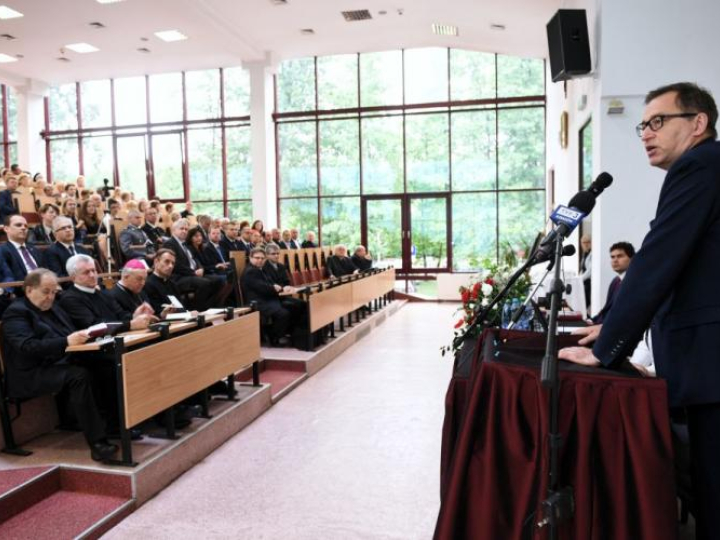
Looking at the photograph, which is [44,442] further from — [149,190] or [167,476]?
[149,190]

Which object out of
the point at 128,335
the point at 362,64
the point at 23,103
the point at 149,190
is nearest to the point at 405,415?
the point at 128,335

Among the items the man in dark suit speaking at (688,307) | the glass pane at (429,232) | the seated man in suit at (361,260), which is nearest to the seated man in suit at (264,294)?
the seated man in suit at (361,260)

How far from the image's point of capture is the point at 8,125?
1481 centimetres

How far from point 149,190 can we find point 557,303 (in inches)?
565

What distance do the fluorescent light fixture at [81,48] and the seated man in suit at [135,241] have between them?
20.4 ft

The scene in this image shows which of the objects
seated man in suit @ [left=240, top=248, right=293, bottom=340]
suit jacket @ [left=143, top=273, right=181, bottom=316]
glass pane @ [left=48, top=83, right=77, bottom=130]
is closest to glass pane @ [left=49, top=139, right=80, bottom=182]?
glass pane @ [left=48, top=83, right=77, bottom=130]

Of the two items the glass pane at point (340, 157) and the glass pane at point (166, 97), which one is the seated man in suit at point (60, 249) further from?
the glass pane at point (166, 97)

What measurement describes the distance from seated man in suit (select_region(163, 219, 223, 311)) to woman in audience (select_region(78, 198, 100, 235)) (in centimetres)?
168

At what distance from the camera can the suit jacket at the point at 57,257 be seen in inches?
226

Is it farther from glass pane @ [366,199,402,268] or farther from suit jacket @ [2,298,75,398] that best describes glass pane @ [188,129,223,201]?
suit jacket @ [2,298,75,398]

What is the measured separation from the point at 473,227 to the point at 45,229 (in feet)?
28.2

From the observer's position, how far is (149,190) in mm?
14320

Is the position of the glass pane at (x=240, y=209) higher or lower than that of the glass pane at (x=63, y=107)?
lower

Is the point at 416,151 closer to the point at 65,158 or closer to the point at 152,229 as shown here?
the point at 152,229
